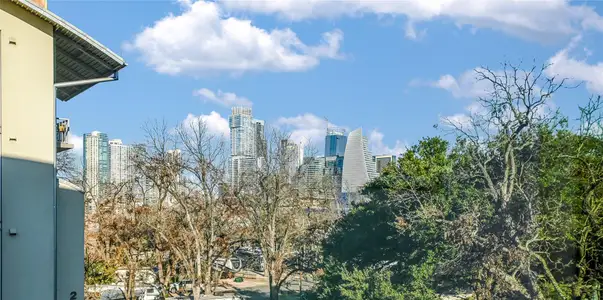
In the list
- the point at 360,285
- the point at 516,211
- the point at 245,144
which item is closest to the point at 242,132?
the point at 245,144

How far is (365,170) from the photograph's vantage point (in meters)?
22.2

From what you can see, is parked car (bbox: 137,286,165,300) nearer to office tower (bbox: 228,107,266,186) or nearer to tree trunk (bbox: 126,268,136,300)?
tree trunk (bbox: 126,268,136,300)

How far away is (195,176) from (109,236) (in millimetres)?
3336

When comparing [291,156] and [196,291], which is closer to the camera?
[196,291]

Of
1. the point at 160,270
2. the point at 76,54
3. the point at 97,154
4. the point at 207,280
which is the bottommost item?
the point at 207,280

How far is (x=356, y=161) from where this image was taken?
24391 mm

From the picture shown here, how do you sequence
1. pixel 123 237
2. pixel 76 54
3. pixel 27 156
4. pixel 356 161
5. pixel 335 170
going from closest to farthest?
pixel 27 156, pixel 76 54, pixel 123 237, pixel 335 170, pixel 356 161

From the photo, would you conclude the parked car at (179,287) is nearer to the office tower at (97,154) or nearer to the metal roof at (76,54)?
the office tower at (97,154)

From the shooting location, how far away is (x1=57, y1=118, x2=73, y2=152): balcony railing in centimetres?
657

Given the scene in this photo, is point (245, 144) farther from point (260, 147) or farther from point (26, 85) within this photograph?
point (26, 85)

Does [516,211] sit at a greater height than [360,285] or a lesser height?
greater

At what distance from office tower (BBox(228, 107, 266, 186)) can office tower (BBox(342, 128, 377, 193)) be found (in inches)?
164

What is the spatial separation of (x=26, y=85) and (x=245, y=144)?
50.3 ft

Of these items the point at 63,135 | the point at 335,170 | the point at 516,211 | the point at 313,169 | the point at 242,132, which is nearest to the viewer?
the point at 63,135
